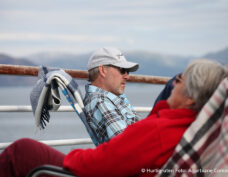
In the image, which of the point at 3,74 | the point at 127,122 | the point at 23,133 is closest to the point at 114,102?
the point at 127,122

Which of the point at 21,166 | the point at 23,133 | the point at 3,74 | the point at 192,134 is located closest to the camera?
the point at 192,134

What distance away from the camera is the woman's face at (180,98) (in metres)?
1.66

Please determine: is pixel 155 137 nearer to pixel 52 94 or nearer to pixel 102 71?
pixel 52 94

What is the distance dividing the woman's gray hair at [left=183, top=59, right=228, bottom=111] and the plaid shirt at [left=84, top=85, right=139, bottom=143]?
886 mm

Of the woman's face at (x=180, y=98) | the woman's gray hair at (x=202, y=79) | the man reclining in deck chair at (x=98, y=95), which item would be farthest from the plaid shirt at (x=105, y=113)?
the woman's gray hair at (x=202, y=79)

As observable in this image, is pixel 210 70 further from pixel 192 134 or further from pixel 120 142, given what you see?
pixel 120 142

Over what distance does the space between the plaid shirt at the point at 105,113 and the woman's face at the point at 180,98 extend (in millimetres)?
781

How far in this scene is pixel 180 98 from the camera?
168 centimetres

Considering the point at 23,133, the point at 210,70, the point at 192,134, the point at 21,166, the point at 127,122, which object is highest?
the point at 210,70

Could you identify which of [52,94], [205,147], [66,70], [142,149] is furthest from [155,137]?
[66,70]

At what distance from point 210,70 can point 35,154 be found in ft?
2.49

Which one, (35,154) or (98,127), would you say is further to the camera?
(98,127)

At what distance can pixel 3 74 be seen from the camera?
289cm

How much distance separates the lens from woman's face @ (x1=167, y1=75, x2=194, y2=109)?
1.66 m
